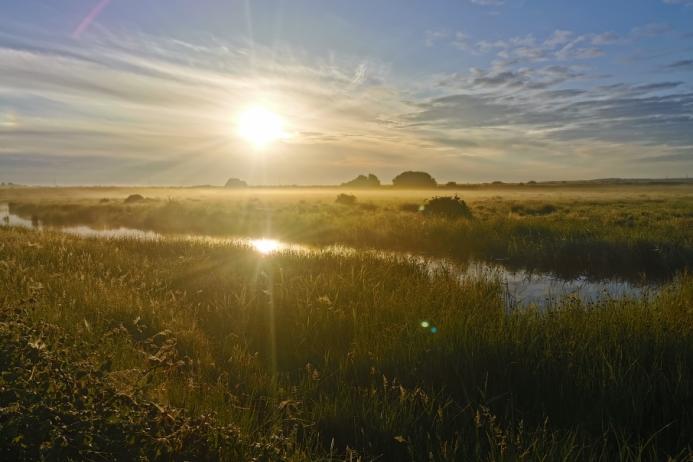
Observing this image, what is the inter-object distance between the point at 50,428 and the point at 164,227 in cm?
3390

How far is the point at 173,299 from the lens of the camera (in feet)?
26.2

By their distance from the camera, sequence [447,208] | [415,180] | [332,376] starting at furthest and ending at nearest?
[415,180] → [447,208] → [332,376]

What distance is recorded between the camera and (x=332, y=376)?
5086 millimetres

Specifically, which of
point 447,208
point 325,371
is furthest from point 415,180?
point 325,371

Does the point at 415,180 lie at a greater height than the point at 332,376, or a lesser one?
greater

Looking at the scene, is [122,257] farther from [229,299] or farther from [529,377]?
[529,377]

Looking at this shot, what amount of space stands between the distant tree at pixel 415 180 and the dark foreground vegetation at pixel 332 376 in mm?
168986

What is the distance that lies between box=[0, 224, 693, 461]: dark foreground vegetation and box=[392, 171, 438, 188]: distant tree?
169 metres

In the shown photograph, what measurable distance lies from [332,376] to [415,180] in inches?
6959

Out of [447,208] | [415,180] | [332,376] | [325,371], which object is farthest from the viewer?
[415,180]

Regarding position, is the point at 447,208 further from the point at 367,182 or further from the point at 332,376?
the point at 367,182

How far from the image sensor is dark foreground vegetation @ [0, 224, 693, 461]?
315 centimetres

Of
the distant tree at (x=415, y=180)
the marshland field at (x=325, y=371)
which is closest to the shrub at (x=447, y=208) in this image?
the marshland field at (x=325, y=371)

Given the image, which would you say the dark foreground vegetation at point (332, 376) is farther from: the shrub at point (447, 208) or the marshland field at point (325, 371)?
the shrub at point (447, 208)
